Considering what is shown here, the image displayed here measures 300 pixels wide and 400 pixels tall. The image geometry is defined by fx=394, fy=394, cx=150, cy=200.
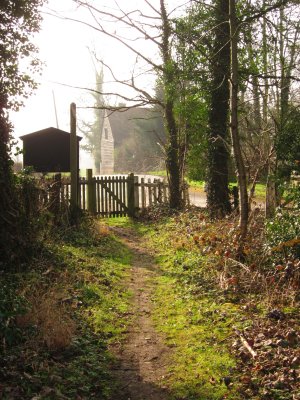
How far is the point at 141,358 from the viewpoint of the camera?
4.75 meters

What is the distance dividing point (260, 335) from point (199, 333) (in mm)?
851

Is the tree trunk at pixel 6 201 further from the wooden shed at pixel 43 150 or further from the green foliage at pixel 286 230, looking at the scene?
the wooden shed at pixel 43 150

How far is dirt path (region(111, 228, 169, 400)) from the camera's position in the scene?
13.2 feet

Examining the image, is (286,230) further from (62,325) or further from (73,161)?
(73,161)

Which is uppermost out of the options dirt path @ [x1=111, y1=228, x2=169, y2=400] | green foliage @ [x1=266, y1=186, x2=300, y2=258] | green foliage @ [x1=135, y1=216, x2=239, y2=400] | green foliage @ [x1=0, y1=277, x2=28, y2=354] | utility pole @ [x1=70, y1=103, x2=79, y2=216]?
utility pole @ [x1=70, y1=103, x2=79, y2=216]

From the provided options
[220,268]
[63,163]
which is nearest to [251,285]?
[220,268]

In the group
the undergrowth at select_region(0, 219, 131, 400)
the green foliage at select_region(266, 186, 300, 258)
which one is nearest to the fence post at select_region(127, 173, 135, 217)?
the undergrowth at select_region(0, 219, 131, 400)

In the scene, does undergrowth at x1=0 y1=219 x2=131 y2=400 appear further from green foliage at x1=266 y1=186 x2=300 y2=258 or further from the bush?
green foliage at x1=266 y1=186 x2=300 y2=258

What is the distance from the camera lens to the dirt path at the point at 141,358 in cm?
403

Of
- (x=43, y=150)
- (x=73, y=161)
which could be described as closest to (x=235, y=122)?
(x=73, y=161)

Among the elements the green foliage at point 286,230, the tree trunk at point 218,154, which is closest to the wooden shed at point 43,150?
the tree trunk at point 218,154

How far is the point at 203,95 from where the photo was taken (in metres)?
12.2

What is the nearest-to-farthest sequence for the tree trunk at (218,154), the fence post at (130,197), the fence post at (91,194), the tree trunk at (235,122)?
the tree trunk at (235,122)
the tree trunk at (218,154)
the fence post at (91,194)
the fence post at (130,197)

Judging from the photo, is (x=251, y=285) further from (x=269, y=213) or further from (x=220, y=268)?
(x=269, y=213)
